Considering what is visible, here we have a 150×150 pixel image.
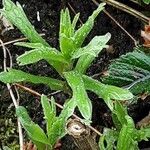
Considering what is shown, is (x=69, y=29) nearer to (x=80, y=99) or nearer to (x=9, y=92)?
(x=80, y=99)

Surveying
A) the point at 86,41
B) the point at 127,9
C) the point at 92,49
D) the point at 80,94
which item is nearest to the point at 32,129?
the point at 80,94

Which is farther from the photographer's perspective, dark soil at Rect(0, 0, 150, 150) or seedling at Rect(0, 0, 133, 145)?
dark soil at Rect(0, 0, 150, 150)

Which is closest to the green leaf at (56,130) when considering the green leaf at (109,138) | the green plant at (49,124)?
the green plant at (49,124)

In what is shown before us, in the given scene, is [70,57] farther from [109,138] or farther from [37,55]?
[109,138]

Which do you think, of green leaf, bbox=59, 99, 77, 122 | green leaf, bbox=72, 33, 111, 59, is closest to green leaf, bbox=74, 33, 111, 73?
green leaf, bbox=72, 33, 111, 59

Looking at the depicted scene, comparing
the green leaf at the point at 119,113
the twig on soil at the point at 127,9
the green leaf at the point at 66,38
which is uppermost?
the green leaf at the point at 66,38

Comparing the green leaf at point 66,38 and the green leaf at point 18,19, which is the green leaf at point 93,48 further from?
the green leaf at point 18,19

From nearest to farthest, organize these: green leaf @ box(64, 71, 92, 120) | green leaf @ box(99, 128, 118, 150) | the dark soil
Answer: green leaf @ box(64, 71, 92, 120) → green leaf @ box(99, 128, 118, 150) → the dark soil

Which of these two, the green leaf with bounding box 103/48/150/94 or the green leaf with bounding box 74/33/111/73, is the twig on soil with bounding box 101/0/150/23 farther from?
the green leaf with bounding box 74/33/111/73
